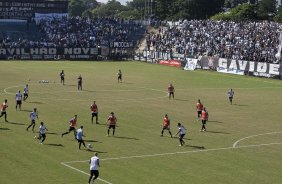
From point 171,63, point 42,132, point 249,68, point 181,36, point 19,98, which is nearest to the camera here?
point 42,132

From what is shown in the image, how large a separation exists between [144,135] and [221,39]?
192 ft

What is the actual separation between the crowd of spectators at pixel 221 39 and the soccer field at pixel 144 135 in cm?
1572

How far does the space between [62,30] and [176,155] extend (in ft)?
262

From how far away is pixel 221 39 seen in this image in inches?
3661

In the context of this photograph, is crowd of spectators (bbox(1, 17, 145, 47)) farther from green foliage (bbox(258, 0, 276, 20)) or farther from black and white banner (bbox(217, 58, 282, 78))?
green foliage (bbox(258, 0, 276, 20))

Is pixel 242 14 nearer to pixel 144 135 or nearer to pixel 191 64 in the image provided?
pixel 191 64

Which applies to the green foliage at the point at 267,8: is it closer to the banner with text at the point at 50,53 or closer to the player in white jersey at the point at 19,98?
the banner with text at the point at 50,53

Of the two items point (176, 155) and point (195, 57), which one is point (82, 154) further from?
point (195, 57)

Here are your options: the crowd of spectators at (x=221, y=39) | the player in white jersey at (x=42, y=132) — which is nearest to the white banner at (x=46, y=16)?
the crowd of spectators at (x=221, y=39)

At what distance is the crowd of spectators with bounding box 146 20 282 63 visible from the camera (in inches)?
3322

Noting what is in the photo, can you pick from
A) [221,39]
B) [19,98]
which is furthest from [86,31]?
[19,98]

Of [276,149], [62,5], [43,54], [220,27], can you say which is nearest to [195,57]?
[220,27]

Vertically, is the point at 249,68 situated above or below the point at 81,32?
below

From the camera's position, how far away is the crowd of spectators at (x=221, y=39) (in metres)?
84.4
